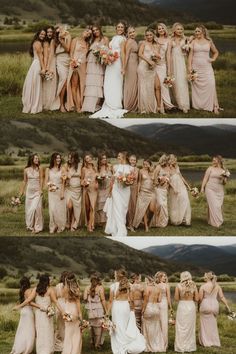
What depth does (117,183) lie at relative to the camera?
24.4m

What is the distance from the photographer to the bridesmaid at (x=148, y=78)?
25.2 m

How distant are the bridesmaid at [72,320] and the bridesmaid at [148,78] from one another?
4.52 meters

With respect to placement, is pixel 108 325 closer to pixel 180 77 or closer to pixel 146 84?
pixel 146 84

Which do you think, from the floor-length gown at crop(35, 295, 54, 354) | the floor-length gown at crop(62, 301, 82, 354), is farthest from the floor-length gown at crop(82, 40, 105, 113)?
the floor-length gown at crop(62, 301, 82, 354)

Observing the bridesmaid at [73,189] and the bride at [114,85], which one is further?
the bride at [114,85]

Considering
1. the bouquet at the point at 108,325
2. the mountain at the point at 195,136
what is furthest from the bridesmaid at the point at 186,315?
the mountain at the point at 195,136

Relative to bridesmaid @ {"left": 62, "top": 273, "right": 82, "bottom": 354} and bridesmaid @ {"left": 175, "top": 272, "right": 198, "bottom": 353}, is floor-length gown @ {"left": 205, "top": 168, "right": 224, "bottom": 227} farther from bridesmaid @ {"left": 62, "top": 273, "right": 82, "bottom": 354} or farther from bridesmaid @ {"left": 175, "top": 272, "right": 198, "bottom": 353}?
bridesmaid @ {"left": 62, "top": 273, "right": 82, "bottom": 354}

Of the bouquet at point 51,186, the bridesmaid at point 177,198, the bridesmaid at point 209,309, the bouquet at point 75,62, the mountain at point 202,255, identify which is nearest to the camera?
the bridesmaid at point 209,309

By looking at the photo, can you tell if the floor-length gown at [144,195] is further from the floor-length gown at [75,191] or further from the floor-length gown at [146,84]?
the floor-length gown at [146,84]

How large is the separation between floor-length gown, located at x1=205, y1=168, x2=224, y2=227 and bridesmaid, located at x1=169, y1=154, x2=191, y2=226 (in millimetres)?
441

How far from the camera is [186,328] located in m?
23.5

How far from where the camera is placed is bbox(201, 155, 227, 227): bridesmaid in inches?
993

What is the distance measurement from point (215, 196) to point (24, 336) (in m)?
5.08

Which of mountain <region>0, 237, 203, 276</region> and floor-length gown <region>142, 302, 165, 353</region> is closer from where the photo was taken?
floor-length gown <region>142, 302, 165, 353</region>
